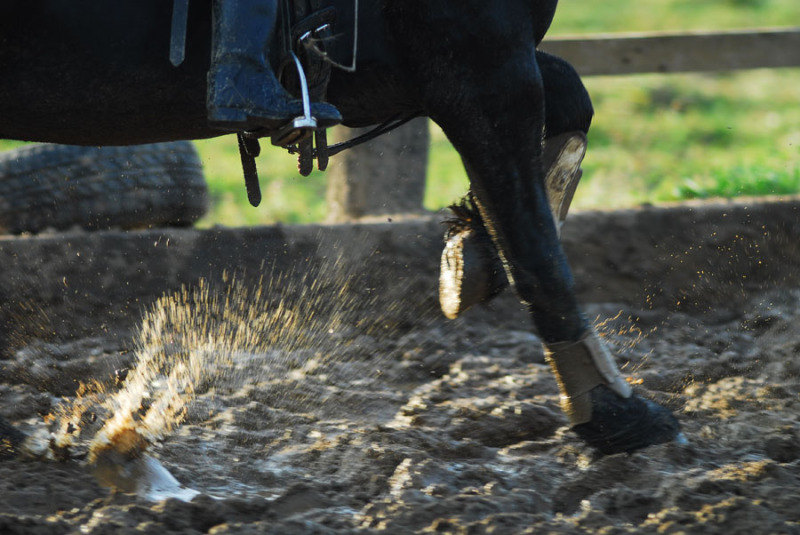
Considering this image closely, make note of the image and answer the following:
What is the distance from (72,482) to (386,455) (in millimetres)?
790

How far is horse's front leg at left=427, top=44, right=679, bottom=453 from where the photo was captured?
93.1 inches

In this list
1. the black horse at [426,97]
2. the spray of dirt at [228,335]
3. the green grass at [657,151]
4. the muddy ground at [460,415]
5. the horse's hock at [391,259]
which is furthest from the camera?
the green grass at [657,151]

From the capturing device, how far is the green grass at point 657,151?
5.96 m

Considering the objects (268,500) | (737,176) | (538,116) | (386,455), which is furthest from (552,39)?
(268,500)

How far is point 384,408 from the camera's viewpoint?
3.01 meters

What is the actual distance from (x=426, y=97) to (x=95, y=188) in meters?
2.18

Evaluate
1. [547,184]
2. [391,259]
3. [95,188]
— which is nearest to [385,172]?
[391,259]

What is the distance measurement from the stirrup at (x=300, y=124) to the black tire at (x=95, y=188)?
1915 mm

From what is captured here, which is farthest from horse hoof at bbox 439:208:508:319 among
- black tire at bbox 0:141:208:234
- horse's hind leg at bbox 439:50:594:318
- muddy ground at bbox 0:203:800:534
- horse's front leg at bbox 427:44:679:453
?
black tire at bbox 0:141:208:234

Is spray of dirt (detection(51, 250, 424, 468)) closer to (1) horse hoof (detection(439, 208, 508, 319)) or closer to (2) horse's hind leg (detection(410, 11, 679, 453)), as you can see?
(1) horse hoof (detection(439, 208, 508, 319))

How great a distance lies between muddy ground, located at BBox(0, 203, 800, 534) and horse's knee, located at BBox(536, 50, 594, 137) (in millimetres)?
858

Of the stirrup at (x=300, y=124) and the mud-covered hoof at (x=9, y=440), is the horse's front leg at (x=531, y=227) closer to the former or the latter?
the stirrup at (x=300, y=124)

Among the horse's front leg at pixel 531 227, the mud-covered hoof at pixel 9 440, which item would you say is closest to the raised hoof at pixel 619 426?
the horse's front leg at pixel 531 227

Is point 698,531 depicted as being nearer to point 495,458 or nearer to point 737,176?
point 495,458
